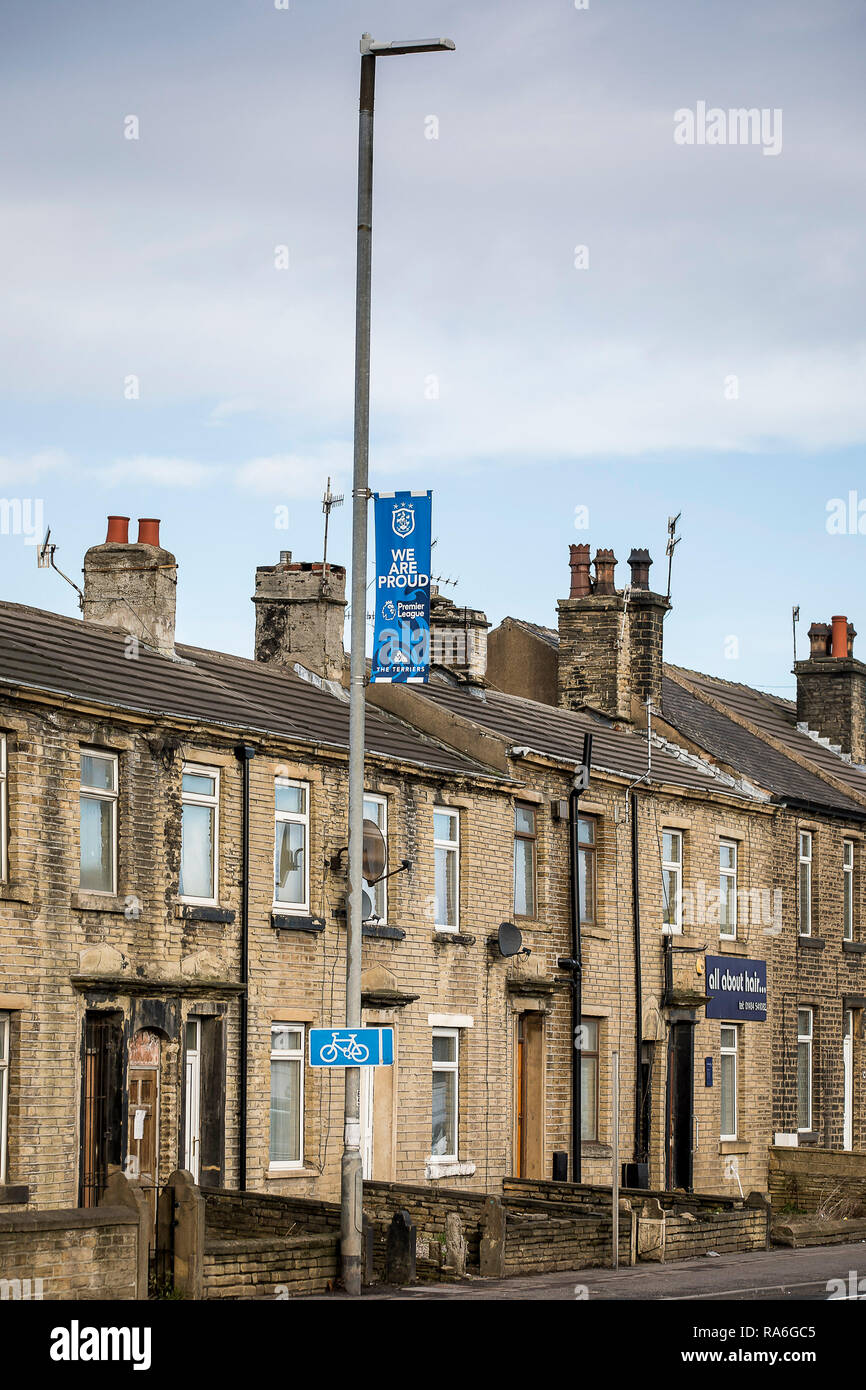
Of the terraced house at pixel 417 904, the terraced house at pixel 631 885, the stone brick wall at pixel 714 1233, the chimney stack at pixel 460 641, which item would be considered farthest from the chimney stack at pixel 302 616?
the stone brick wall at pixel 714 1233

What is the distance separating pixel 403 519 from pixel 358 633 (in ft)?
5.06

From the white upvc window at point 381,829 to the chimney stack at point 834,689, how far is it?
17264 mm

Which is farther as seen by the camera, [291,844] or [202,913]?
[291,844]

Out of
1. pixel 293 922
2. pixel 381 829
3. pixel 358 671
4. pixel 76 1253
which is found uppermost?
pixel 358 671

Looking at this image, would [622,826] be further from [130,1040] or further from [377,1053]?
[377,1053]

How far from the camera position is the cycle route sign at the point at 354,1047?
18.8m

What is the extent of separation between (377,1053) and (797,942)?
60.2ft

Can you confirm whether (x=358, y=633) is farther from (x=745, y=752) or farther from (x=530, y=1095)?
(x=745, y=752)

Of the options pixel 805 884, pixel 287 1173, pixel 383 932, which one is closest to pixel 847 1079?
pixel 805 884

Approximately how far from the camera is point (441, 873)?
27.8m

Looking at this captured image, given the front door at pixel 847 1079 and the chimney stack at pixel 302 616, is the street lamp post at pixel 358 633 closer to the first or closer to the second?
the chimney stack at pixel 302 616

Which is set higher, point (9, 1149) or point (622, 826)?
point (622, 826)

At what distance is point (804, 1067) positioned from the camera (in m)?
36.3
